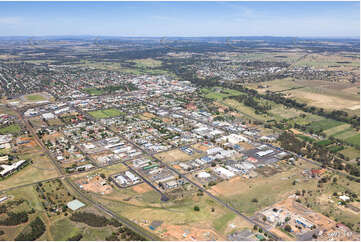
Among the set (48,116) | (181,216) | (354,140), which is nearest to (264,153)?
(354,140)

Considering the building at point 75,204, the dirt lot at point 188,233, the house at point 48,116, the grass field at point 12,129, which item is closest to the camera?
the dirt lot at point 188,233

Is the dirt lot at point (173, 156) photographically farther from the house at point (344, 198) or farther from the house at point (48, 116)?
the house at point (48, 116)

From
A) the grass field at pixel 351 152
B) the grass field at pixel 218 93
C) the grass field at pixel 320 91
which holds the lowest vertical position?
the grass field at pixel 351 152

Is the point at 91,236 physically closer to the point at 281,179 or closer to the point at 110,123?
the point at 281,179

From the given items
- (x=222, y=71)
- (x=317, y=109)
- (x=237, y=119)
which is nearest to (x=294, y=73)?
(x=222, y=71)

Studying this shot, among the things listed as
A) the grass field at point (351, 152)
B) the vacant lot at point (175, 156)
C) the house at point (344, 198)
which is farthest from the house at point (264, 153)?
the house at point (344, 198)

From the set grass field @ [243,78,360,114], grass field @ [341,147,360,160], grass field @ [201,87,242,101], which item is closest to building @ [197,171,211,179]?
grass field @ [341,147,360,160]

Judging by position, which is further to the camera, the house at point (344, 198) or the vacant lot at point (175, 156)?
the vacant lot at point (175, 156)
